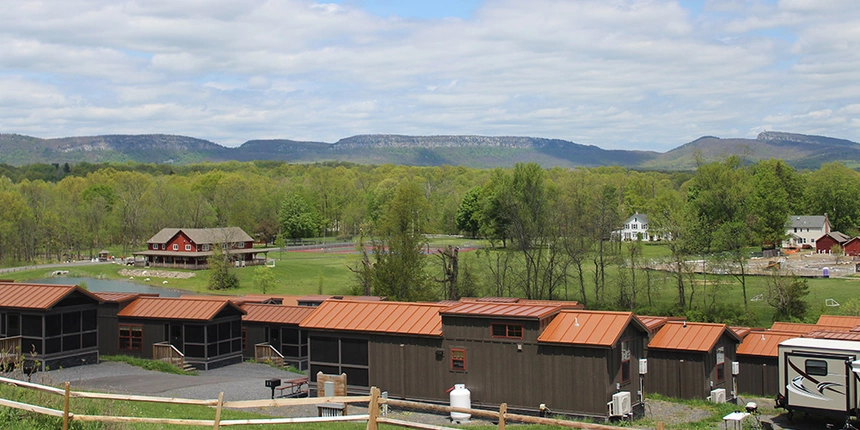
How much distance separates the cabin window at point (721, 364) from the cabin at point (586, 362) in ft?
22.6

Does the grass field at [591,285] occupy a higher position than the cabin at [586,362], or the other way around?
the cabin at [586,362]

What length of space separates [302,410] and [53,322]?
13.0m

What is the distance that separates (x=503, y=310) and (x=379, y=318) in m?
4.24

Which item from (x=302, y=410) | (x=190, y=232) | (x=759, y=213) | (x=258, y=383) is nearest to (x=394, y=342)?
(x=302, y=410)

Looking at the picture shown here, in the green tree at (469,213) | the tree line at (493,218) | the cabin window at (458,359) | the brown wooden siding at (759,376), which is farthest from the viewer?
the green tree at (469,213)

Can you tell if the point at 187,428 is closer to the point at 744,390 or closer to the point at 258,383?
the point at 258,383

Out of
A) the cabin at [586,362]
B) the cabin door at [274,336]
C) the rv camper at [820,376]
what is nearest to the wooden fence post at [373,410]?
the cabin at [586,362]

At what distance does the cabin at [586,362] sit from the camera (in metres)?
22.9

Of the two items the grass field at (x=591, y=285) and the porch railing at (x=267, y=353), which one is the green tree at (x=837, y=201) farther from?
the porch railing at (x=267, y=353)

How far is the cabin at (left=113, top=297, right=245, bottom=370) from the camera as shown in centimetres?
3338

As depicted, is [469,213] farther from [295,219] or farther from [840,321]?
[840,321]

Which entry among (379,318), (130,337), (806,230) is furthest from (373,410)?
(806,230)

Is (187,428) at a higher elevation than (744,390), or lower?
higher

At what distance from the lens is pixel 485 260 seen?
73.4 meters
